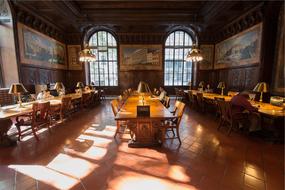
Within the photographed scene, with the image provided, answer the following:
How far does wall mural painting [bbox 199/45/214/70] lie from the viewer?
10133 millimetres

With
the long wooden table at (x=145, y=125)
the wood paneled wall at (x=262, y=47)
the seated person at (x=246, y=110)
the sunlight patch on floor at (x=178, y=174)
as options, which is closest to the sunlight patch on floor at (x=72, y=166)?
the long wooden table at (x=145, y=125)

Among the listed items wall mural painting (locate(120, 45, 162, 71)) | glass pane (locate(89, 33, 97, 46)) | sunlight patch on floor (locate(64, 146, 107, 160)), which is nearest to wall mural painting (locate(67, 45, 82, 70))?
glass pane (locate(89, 33, 97, 46))

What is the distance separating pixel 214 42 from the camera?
10.1 metres

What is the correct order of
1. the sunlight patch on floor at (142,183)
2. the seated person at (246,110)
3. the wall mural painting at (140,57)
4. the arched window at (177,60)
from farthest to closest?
1. the arched window at (177,60)
2. the wall mural painting at (140,57)
3. the seated person at (246,110)
4. the sunlight patch on floor at (142,183)

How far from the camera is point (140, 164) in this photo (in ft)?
8.23

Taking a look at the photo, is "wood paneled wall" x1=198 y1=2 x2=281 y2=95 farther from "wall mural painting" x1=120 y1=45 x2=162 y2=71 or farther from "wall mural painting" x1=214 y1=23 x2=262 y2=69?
"wall mural painting" x1=120 y1=45 x2=162 y2=71

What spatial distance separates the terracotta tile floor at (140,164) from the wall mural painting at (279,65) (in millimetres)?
2987

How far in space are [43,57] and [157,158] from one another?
7922 millimetres

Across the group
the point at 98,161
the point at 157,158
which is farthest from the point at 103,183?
the point at 157,158

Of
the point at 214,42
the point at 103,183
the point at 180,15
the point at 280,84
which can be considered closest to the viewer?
the point at 103,183

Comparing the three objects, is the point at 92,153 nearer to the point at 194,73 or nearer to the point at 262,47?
the point at 262,47

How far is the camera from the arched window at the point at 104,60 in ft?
35.1

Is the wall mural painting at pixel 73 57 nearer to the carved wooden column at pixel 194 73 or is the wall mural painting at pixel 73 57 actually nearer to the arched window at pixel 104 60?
the arched window at pixel 104 60

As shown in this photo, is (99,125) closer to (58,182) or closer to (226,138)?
(58,182)
